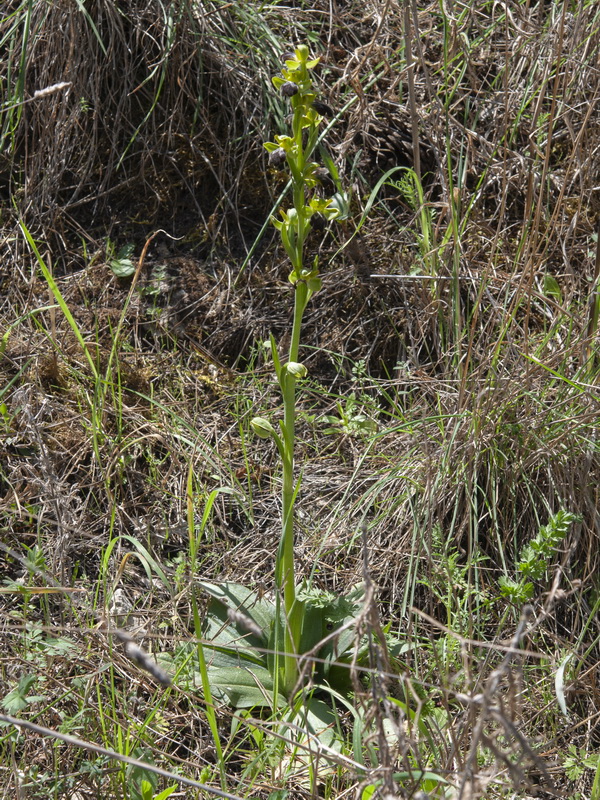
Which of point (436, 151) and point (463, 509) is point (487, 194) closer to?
point (436, 151)

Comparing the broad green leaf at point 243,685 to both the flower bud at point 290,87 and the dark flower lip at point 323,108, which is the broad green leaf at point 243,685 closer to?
the flower bud at point 290,87

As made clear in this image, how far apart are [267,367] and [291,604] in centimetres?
118

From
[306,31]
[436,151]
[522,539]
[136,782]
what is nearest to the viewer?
[136,782]

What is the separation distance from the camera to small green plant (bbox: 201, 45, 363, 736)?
1.80 meters

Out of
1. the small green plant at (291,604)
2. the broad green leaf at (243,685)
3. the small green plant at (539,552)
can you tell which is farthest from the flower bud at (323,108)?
the broad green leaf at (243,685)

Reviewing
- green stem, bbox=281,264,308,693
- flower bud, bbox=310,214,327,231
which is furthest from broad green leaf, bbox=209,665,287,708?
flower bud, bbox=310,214,327,231

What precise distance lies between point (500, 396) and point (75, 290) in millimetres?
1790

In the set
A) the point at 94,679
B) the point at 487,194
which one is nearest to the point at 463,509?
the point at 94,679

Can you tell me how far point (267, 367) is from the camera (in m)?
2.92

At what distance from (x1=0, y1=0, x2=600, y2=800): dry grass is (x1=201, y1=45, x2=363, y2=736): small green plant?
0.12 meters

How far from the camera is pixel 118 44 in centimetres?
317

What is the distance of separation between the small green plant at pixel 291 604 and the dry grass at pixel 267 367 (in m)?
0.12

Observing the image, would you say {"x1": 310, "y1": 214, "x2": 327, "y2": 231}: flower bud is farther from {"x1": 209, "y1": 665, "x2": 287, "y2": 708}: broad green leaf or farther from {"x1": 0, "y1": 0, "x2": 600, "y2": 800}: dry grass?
{"x1": 209, "y1": 665, "x2": 287, "y2": 708}: broad green leaf

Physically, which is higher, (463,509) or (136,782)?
(463,509)
